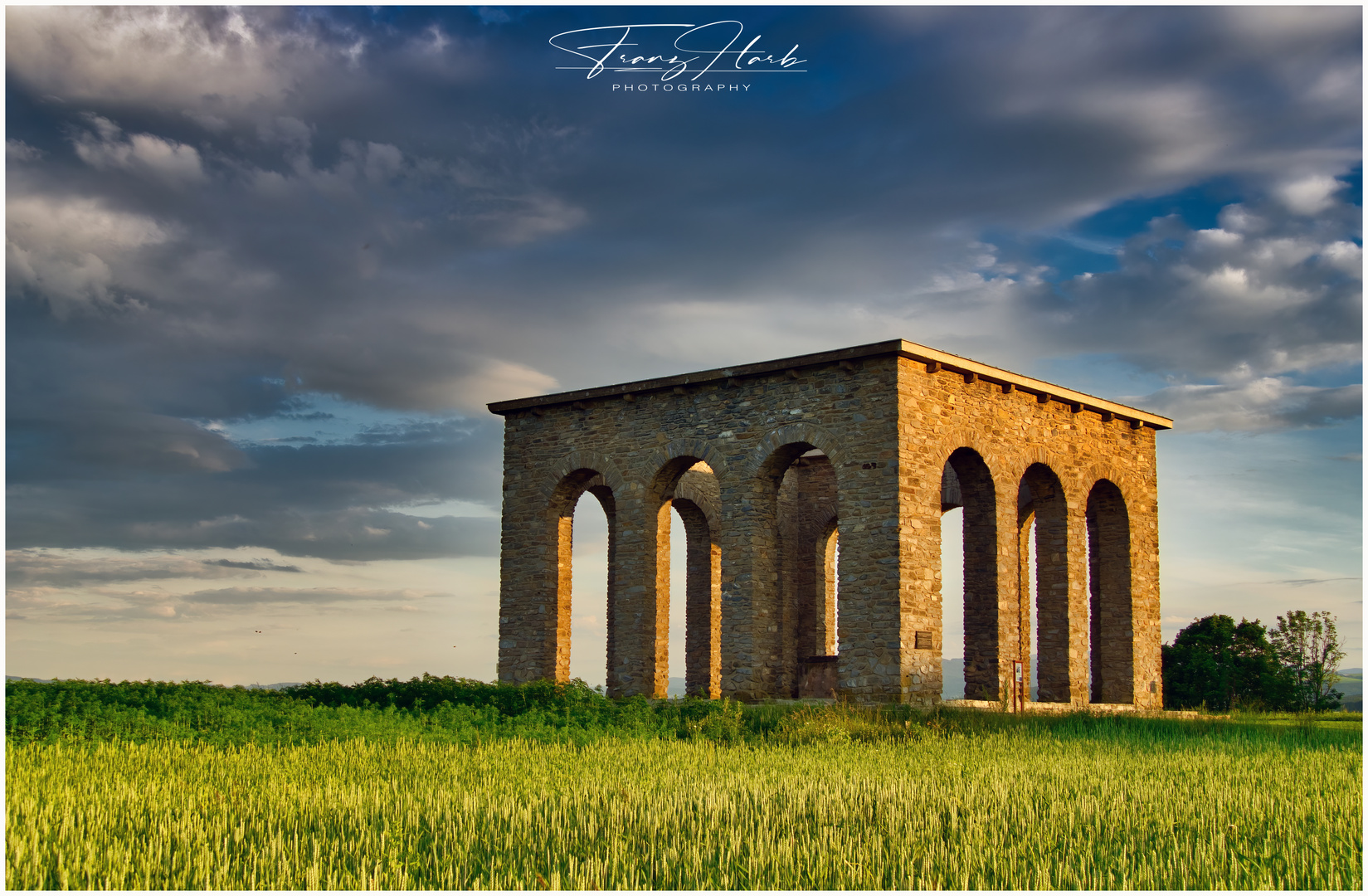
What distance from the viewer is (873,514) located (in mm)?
21750

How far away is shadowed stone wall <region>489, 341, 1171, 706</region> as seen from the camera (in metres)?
21.7

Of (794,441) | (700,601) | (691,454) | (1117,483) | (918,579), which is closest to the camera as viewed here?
(918,579)

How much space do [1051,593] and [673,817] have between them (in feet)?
56.3

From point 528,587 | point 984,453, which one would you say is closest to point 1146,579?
point 984,453

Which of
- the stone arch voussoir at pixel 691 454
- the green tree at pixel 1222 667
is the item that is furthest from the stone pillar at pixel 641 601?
the green tree at pixel 1222 667

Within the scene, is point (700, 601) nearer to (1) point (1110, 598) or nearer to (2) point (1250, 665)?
(1) point (1110, 598)

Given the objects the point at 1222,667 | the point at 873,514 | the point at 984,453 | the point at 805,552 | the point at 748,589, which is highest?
the point at 984,453

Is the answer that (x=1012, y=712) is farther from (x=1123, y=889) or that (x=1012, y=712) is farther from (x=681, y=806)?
(x=1123, y=889)

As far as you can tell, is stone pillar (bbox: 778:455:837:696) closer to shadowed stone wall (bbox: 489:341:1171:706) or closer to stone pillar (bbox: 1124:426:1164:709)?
shadowed stone wall (bbox: 489:341:1171:706)

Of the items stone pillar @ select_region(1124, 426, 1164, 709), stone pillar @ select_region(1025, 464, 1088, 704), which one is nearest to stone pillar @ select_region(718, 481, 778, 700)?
stone pillar @ select_region(1025, 464, 1088, 704)

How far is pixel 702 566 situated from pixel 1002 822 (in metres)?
20.7

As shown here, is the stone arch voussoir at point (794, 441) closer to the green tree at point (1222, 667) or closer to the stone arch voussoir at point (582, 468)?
the stone arch voussoir at point (582, 468)

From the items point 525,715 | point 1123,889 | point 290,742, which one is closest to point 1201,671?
point 525,715

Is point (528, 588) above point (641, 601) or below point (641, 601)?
above
